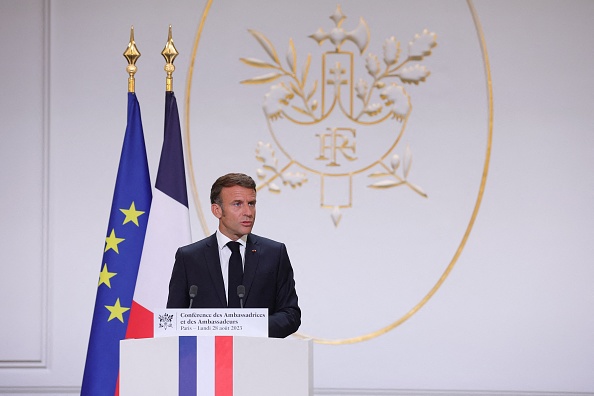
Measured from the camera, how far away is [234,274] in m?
3.30

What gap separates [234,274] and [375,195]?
2.35 metres

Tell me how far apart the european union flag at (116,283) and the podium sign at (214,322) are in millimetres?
1332

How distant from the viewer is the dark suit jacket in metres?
3.28

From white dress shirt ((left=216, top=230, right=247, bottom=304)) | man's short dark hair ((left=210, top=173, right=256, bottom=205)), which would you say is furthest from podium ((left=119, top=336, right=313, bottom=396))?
man's short dark hair ((left=210, top=173, right=256, bottom=205))

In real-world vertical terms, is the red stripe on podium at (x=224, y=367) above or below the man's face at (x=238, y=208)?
below

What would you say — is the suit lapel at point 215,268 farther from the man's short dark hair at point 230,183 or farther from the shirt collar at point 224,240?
the man's short dark hair at point 230,183

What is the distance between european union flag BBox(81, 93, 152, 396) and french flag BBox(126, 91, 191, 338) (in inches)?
5.0

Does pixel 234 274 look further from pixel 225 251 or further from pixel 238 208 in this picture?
pixel 238 208

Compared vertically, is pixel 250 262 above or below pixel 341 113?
below

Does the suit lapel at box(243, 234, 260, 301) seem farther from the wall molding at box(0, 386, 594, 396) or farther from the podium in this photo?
the wall molding at box(0, 386, 594, 396)

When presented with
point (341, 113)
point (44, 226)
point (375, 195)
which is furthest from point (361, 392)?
point (44, 226)

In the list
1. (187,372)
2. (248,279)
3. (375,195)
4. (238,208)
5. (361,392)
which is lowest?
(361,392)

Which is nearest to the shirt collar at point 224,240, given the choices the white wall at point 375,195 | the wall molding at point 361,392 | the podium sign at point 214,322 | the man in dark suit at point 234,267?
the man in dark suit at point 234,267

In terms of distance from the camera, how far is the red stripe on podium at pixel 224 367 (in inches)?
112
